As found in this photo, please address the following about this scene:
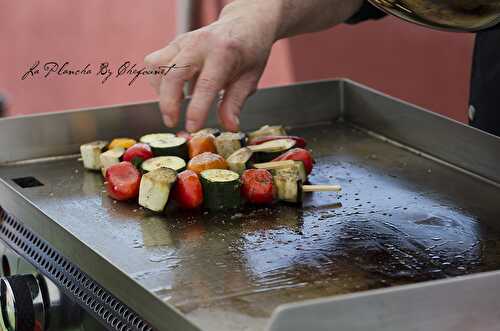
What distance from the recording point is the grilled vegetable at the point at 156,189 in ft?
6.40

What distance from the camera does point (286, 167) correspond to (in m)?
2.08

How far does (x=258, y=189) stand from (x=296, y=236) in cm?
21

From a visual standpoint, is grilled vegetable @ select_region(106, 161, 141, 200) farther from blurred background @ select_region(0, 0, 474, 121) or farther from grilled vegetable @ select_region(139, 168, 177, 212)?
blurred background @ select_region(0, 0, 474, 121)

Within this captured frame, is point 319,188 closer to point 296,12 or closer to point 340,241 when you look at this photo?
point 340,241

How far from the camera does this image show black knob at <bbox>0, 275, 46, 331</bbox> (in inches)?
69.2

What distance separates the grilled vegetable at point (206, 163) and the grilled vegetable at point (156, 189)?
3.8 inches

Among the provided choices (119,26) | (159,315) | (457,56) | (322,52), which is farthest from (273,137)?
(119,26)

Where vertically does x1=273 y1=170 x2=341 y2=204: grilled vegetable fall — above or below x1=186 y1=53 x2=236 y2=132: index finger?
Result: below

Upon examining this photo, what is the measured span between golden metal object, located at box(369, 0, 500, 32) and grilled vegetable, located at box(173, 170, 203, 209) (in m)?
0.66

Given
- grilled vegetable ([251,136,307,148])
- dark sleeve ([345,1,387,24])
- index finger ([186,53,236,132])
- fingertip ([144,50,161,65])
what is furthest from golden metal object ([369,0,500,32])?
dark sleeve ([345,1,387,24])

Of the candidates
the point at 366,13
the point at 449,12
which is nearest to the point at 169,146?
the point at 366,13

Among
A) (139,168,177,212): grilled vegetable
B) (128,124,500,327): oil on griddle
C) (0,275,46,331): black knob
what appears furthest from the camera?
(139,168,177,212): grilled vegetable

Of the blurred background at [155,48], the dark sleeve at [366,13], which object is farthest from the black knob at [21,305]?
the blurred background at [155,48]

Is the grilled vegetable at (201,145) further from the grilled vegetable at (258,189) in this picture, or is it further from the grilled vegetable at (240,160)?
the grilled vegetable at (258,189)
